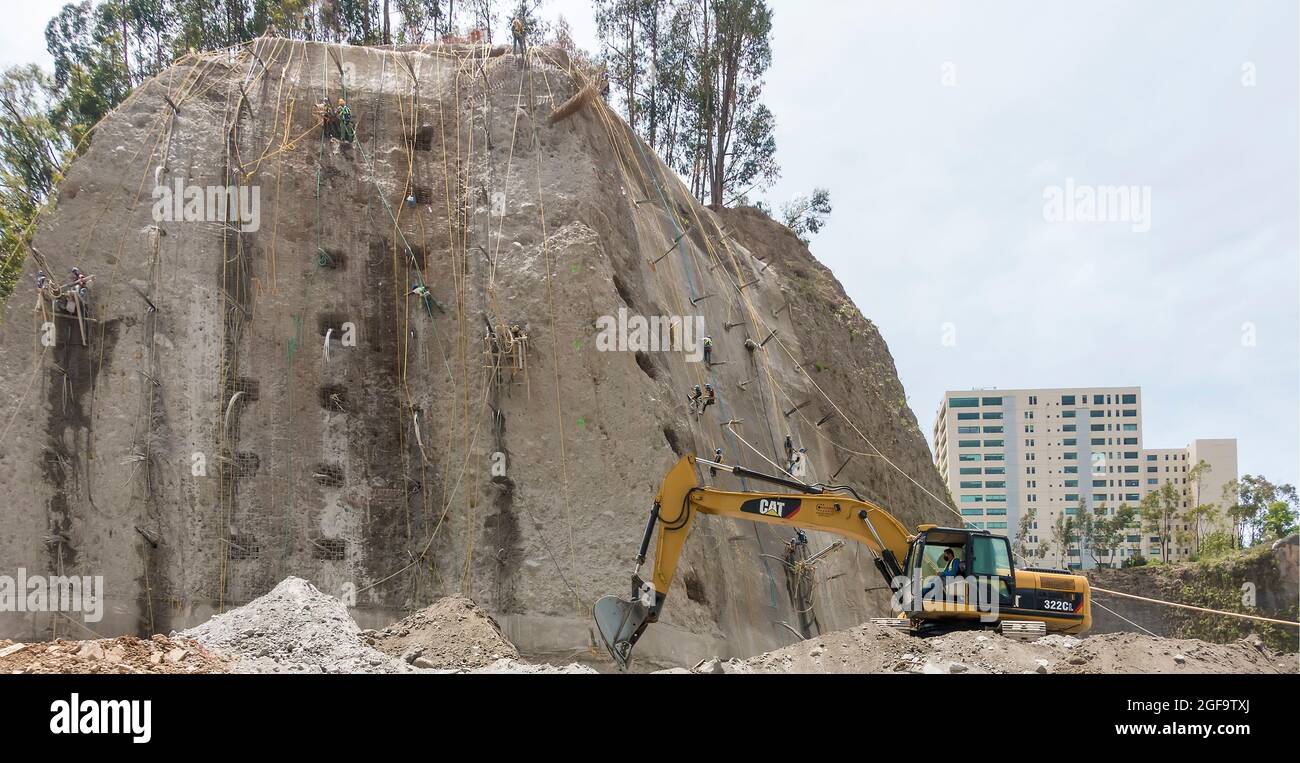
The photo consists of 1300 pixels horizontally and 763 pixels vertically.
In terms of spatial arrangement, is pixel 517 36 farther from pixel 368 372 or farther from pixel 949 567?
pixel 949 567

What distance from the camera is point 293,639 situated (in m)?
12.2

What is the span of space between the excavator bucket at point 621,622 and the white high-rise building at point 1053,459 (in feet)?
353

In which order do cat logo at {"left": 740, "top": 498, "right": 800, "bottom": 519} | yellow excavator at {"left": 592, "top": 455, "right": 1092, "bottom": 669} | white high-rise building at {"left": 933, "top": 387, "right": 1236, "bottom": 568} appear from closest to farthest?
yellow excavator at {"left": 592, "top": 455, "right": 1092, "bottom": 669}, cat logo at {"left": 740, "top": 498, "right": 800, "bottom": 519}, white high-rise building at {"left": 933, "top": 387, "right": 1236, "bottom": 568}

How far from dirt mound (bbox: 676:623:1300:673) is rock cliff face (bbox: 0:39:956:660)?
4.46m

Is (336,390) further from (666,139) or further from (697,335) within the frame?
(666,139)

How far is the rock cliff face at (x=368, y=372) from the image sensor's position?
59.6ft

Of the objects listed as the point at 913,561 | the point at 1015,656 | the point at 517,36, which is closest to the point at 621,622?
the point at 913,561

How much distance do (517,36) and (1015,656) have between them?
16743 mm

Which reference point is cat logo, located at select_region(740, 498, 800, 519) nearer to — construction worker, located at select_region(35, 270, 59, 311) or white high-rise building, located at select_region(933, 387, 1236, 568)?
construction worker, located at select_region(35, 270, 59, 311)

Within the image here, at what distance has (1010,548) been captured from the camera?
45.2 ft

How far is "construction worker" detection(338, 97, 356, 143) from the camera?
21938 mm

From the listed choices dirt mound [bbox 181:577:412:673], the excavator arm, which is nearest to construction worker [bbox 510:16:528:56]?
the excavator arm
